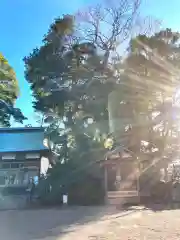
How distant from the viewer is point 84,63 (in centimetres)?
1719

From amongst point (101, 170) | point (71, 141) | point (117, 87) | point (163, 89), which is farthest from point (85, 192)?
point (163, 89)

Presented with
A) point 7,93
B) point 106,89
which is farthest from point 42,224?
point 7,93

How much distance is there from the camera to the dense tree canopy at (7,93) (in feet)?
79.7

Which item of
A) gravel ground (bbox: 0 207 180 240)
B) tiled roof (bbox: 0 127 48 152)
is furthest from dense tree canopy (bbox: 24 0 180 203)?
gravel ground (bbox: 0 207 180 240)

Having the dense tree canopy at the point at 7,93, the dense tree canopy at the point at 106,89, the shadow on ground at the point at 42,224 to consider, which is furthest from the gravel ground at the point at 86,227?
the dense tree canopy at the point at 7,93

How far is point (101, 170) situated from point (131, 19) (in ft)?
30.0

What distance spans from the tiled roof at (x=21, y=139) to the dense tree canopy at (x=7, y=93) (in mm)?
5283

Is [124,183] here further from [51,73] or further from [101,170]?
[51,73]

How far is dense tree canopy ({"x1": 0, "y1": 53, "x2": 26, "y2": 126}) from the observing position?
2428cm

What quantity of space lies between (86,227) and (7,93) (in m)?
19.4

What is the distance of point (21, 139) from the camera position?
66.0 feet

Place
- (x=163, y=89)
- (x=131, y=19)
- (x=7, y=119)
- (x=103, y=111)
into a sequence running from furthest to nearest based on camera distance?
1. (x=7, y=119)
2. (x=131, y=19)
3. (x=103, y=111)
4. (x=163, y=89)

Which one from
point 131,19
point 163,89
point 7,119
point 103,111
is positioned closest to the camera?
point 163,89

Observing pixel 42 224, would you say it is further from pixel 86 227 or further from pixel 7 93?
pixel 7 93
